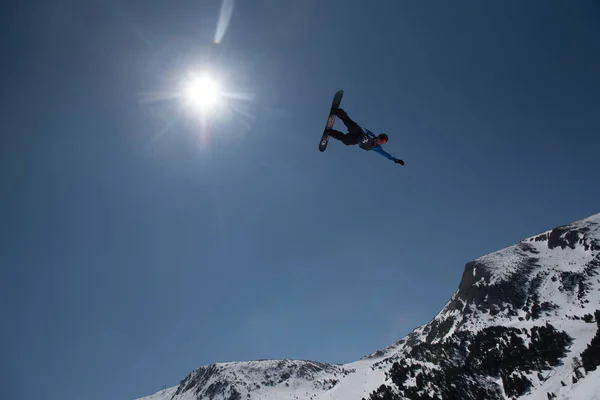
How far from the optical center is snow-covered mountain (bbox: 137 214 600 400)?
61250 mm

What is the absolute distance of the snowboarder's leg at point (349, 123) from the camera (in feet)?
66.3

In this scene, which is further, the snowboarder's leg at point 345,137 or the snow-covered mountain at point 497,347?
the snow-covered mountain at point 497,347

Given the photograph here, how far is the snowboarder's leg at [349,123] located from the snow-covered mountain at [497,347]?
22598 mm

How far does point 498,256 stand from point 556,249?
819 inches

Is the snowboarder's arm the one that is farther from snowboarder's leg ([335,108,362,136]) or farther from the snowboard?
the snowboard

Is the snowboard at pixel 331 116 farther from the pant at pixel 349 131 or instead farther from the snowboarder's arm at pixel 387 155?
the snowboarder's arm at pixel 387 155

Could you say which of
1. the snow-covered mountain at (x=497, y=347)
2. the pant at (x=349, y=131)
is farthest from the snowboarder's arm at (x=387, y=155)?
the snow-covered mountain at (x=497, y=347)

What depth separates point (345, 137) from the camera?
67.2 ft

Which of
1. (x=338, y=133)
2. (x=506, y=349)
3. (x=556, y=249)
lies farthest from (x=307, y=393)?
(x=338, y=133)

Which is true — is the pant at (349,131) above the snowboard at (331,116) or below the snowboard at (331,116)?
below

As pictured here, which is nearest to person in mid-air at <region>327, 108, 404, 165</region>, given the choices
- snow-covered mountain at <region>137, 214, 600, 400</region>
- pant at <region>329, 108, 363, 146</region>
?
pant at <region>329, 108, 363, 146</region>

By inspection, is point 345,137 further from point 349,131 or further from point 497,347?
point 497,347

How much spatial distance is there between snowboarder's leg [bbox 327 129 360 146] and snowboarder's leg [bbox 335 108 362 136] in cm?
28

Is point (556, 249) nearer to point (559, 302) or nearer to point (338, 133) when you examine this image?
point (559, 302)
